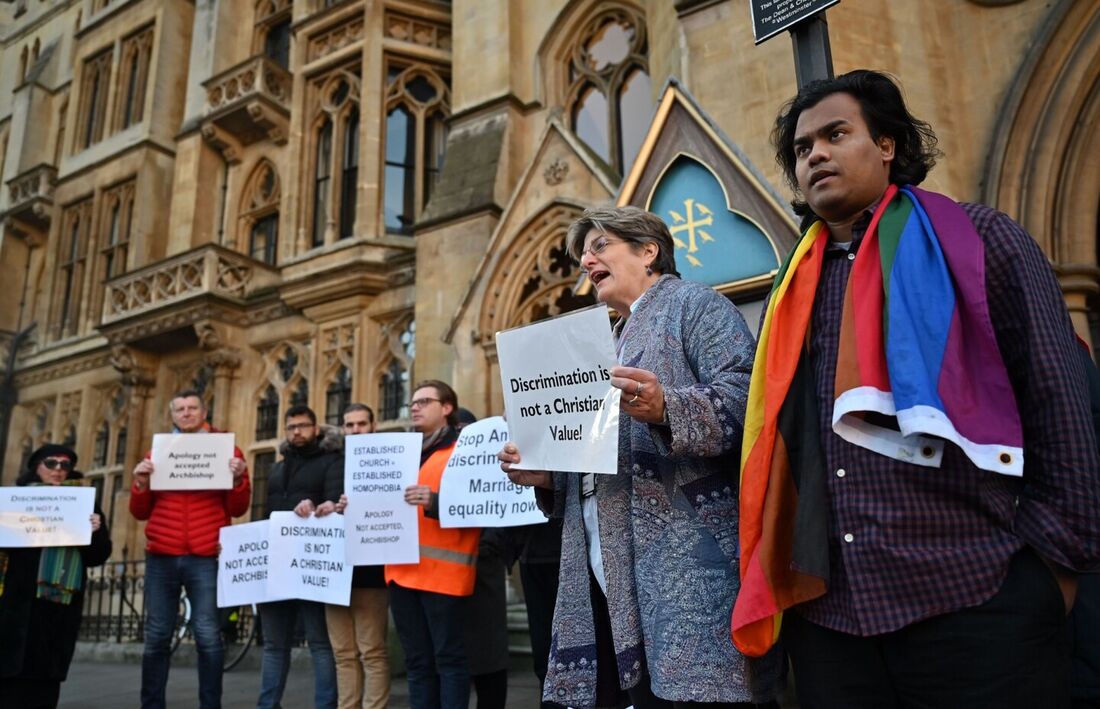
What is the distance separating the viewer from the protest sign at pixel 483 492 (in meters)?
3.97

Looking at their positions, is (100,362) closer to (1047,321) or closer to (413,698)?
(413,698)

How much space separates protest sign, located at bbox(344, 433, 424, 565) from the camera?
13.6ft

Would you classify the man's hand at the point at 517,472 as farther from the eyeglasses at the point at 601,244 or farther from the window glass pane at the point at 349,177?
the window glass pane at the point at 349,177

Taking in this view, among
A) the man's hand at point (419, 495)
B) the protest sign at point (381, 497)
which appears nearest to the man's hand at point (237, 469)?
the protest sign at point (381, 497)

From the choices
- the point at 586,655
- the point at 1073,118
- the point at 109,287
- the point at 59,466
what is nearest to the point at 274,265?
the point at 109,287

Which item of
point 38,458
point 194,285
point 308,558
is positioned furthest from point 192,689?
point 194,285

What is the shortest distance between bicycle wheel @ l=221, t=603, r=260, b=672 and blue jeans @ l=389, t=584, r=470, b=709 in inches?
148

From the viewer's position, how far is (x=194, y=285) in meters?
13.0

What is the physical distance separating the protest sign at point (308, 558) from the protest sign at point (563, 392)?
2.74m

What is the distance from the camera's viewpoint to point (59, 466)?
5.01m

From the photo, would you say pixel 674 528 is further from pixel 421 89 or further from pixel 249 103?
pixel 249 103

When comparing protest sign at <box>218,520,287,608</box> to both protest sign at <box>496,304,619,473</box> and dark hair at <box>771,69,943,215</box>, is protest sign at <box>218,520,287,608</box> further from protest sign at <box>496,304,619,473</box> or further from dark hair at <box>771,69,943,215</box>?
dark hair at <box>771,69,943,215</box>

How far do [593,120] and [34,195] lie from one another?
14.4m

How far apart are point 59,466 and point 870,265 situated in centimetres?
527
